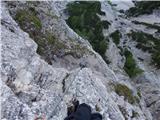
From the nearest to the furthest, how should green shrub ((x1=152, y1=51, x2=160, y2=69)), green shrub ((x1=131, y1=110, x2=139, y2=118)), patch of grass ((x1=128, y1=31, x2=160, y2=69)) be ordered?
green shrub ((x1=131, y1=110, x2=139, y2=118)) → green shrub ((x1=152, y1=51, x2=160, y2=69)) → patch of grass ((x1=128, y1=31, x2=160, y2=69))

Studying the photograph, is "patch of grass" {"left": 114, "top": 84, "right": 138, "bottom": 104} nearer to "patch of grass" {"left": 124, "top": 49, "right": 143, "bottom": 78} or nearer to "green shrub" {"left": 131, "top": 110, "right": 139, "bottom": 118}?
"green shrub" {"left": 131, "top": 110, "right": 139, "bottom": 118}

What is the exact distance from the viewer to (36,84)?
35.0ft

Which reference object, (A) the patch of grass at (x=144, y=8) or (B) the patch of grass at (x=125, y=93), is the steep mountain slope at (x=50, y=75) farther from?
(A) the patch of grass at (x=144, y=8)

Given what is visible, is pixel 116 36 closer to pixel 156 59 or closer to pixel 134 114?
pixel 156 59

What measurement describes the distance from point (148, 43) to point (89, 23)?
7.11 m

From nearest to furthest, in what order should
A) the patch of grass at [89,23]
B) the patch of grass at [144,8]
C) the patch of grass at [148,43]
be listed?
the patch of grass at [89,23] < the patch of grass at [148,43] < the patch of grass at [144,8]

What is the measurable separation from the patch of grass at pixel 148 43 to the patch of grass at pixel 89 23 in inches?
144

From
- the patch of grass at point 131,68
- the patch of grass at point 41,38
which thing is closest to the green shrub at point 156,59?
the patch of grass at point 131,68

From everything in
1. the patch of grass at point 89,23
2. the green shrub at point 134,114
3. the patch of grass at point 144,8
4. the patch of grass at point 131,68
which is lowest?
the patch of grass at point 144,8

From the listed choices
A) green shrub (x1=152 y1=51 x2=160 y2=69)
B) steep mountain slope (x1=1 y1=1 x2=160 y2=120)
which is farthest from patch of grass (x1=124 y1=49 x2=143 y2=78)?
green shrub (x1=152 y1=51 x2=160 y2=69)

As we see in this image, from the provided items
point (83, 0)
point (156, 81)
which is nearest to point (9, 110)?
point (156, 81)

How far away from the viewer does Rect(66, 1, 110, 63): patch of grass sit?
101ft

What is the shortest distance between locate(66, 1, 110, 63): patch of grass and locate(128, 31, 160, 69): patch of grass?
12.0 feet

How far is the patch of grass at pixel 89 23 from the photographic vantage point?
3080 cm
